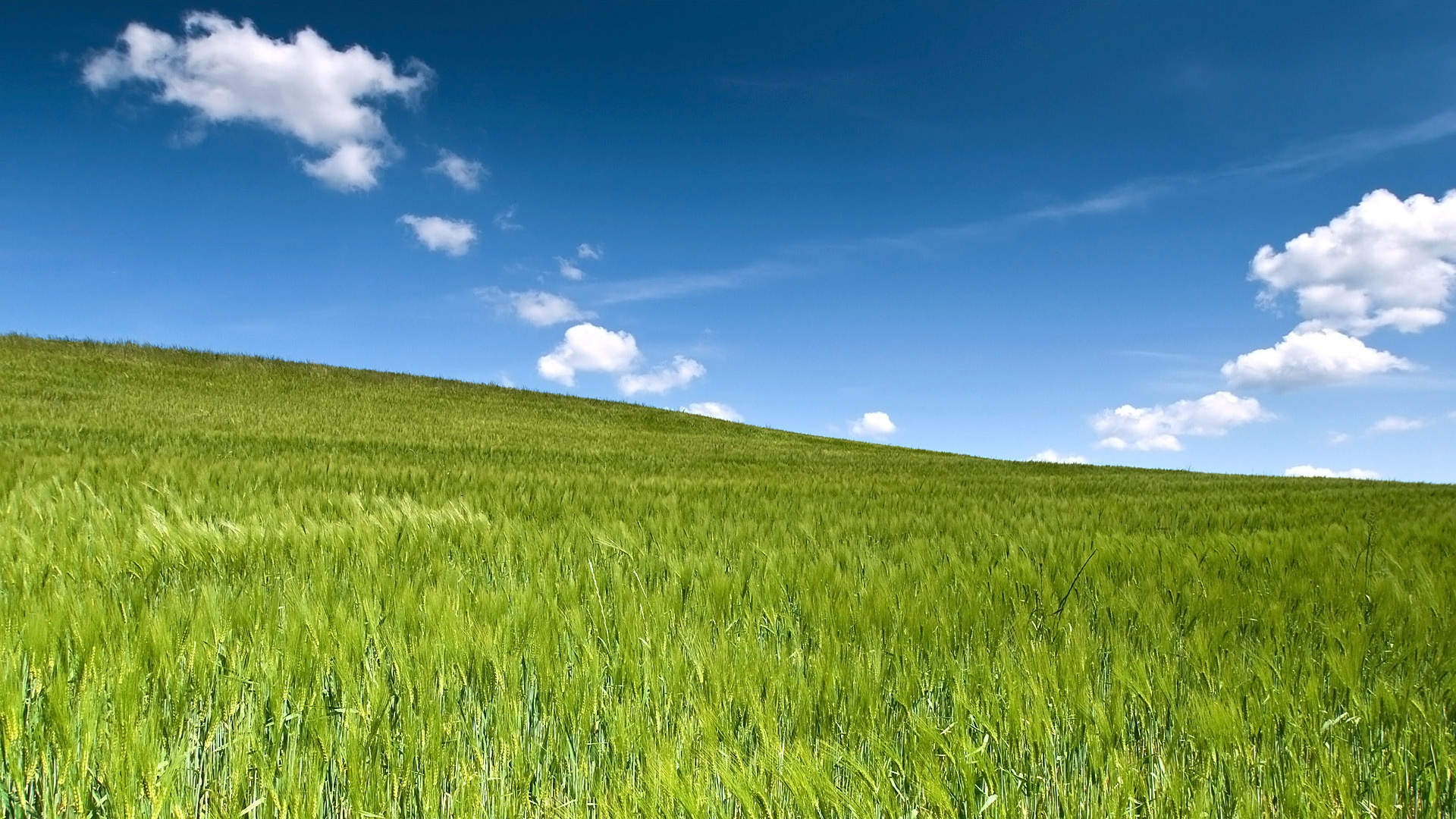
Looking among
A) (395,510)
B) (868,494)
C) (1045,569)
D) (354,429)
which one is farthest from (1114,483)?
(354,429)

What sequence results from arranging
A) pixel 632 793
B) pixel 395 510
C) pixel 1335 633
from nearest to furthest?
pixel 632 793, pixel 1335 633, pixel 395 510

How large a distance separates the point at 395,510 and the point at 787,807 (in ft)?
11.6

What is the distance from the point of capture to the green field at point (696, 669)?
1.39 meters

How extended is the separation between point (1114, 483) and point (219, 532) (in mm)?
14468

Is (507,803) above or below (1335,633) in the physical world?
below

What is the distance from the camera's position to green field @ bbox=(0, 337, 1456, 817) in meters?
1.39

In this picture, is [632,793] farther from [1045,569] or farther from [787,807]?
[1045,569]

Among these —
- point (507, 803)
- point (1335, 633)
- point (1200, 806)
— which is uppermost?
point (1335, 633)

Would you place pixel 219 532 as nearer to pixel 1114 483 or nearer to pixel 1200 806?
pixel 1200 806

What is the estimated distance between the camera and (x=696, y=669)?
5.99ft

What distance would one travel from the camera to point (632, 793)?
50.2 inches

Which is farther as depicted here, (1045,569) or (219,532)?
(219,532)

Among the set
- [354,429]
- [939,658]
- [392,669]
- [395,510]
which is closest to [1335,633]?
[939,658]

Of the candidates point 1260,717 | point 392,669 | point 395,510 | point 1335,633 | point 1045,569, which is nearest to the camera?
point 1260,717
